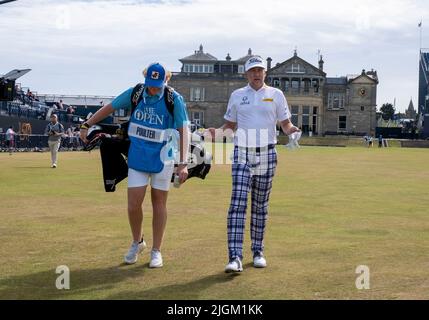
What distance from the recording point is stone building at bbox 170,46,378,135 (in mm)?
116688

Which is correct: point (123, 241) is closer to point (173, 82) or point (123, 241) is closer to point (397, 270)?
point (397, 270)

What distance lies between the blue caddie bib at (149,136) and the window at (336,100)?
113 meters

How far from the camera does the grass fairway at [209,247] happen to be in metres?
6.06

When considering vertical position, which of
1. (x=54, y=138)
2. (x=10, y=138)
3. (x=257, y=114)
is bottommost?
(x=10, y=138)

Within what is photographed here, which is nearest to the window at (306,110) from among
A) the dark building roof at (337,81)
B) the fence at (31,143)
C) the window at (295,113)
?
the window at (295,113)

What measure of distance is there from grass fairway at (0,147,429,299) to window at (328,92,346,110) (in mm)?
104620

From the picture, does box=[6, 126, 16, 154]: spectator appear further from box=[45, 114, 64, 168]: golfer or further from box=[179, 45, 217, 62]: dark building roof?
box=[179, 45, 217, 62]: dark building roof

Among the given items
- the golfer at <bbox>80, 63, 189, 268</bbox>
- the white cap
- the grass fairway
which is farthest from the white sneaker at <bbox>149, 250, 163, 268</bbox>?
the white cap

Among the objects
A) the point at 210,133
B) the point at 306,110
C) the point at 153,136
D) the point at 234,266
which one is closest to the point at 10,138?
the point at 210,133

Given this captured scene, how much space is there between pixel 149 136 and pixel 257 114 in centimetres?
109

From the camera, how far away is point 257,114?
7078 mm

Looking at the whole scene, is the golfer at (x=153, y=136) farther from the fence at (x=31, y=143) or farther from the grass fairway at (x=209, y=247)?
the fence at (x=31, y=143)

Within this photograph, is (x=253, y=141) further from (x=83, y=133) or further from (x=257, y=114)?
(x=83, y=133)

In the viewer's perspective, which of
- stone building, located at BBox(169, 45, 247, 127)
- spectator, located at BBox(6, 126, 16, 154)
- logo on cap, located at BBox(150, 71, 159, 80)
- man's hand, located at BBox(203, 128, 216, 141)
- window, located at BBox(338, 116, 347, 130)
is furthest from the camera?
window, located at BBox(338, 116, 347, 130)
